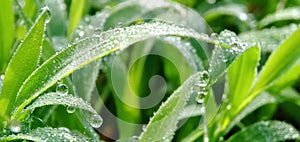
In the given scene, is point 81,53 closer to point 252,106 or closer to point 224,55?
point 224,55

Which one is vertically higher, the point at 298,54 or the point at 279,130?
the point at 298,54

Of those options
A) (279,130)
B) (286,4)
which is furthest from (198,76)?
(286,4)

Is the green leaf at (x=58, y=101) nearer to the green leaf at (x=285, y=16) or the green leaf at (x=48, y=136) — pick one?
the green leaf at (x=48, y=136)

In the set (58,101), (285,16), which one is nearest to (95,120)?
(58,101)

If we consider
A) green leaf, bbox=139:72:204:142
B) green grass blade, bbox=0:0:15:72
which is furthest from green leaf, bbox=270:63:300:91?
green grass blade, bbox=0:0:15:72

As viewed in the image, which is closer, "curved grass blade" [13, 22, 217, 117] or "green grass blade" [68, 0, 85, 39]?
"curved grass blade" [13, 22, 217, 117]

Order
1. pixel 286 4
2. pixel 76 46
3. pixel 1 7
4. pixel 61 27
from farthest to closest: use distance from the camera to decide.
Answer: pixel 286 4, pixel 61 27, pixel 1 7, pixel 76 46

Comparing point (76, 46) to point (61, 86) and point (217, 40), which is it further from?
point (217, 40)

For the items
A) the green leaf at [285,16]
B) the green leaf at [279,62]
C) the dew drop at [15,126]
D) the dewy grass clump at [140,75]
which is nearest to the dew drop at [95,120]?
the dewy grass clump at [140,75]

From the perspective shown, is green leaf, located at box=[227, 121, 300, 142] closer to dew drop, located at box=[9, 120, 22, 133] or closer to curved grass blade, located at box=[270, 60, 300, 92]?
curved grass blade, located at box=[270, 60, 300, 92]
